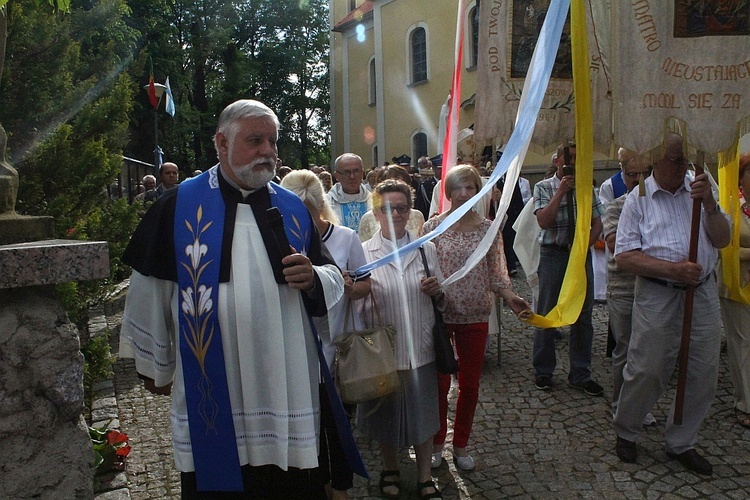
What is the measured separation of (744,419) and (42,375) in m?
4.40

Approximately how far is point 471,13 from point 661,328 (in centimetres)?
1784

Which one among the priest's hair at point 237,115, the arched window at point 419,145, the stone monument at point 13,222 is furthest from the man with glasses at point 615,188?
the arched window at point 419,145

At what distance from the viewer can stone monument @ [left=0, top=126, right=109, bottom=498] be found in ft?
7.13

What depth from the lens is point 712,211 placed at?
3715 mm

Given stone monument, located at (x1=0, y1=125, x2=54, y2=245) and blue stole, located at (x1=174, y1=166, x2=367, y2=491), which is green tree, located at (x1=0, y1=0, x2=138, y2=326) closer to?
stone monument, located at (x1=0, y1=125, x2=54, y2=245)

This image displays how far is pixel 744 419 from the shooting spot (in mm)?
4547

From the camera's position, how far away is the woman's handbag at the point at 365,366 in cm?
322

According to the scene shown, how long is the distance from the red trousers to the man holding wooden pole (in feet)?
3.08

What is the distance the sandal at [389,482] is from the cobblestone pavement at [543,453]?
0.06 m

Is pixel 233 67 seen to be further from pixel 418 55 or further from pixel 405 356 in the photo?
pixel 405 356

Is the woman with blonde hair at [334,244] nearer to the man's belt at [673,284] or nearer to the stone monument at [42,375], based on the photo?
the stone monument at [42,375]

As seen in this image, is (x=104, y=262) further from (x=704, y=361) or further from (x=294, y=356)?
(x=704, y=361)

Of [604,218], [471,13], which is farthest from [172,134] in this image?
[604,218]

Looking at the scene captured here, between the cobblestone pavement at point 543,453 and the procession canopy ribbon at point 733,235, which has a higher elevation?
the procession canopy ribbon at point 733,235
